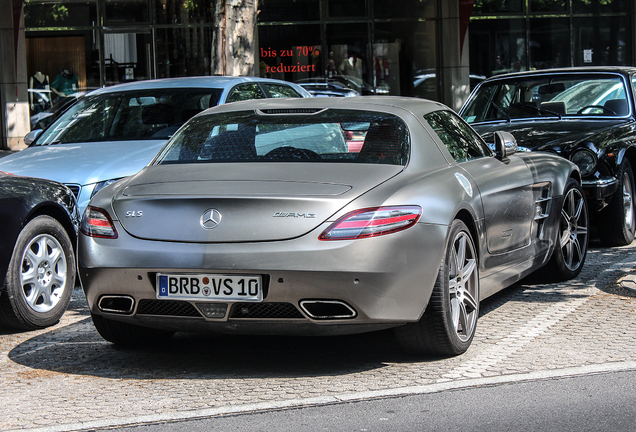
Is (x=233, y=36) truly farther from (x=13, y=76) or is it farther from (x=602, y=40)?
(x=602, y=40)

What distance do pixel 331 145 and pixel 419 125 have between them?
563 millimetres

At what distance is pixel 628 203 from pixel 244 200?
5.79m

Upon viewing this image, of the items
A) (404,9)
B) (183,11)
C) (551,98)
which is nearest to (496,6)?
(404,9)

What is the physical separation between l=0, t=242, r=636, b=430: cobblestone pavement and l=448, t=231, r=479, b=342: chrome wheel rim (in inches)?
6.9

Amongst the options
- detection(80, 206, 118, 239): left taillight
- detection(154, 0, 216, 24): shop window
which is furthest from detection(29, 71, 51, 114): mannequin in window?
detection(80, 206, 118, 239): left taillight

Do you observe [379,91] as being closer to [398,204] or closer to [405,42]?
[405,42]

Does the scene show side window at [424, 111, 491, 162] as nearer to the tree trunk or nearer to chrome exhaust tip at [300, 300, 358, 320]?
chrome exhaust tip at [300, 300, 358, 320]

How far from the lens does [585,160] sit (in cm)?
845

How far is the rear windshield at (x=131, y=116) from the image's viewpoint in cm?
864

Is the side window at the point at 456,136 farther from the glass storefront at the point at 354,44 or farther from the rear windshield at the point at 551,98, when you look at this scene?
the glass storefront at the point at 354,44

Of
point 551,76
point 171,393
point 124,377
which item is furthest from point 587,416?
point 551,76

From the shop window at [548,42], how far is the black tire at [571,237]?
17.2m

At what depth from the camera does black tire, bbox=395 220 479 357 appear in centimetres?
467

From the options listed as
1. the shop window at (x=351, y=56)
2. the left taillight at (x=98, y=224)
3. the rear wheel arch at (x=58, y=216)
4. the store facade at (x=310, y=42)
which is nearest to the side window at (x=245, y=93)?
the rear wheel arch at (x=58, y=216)
